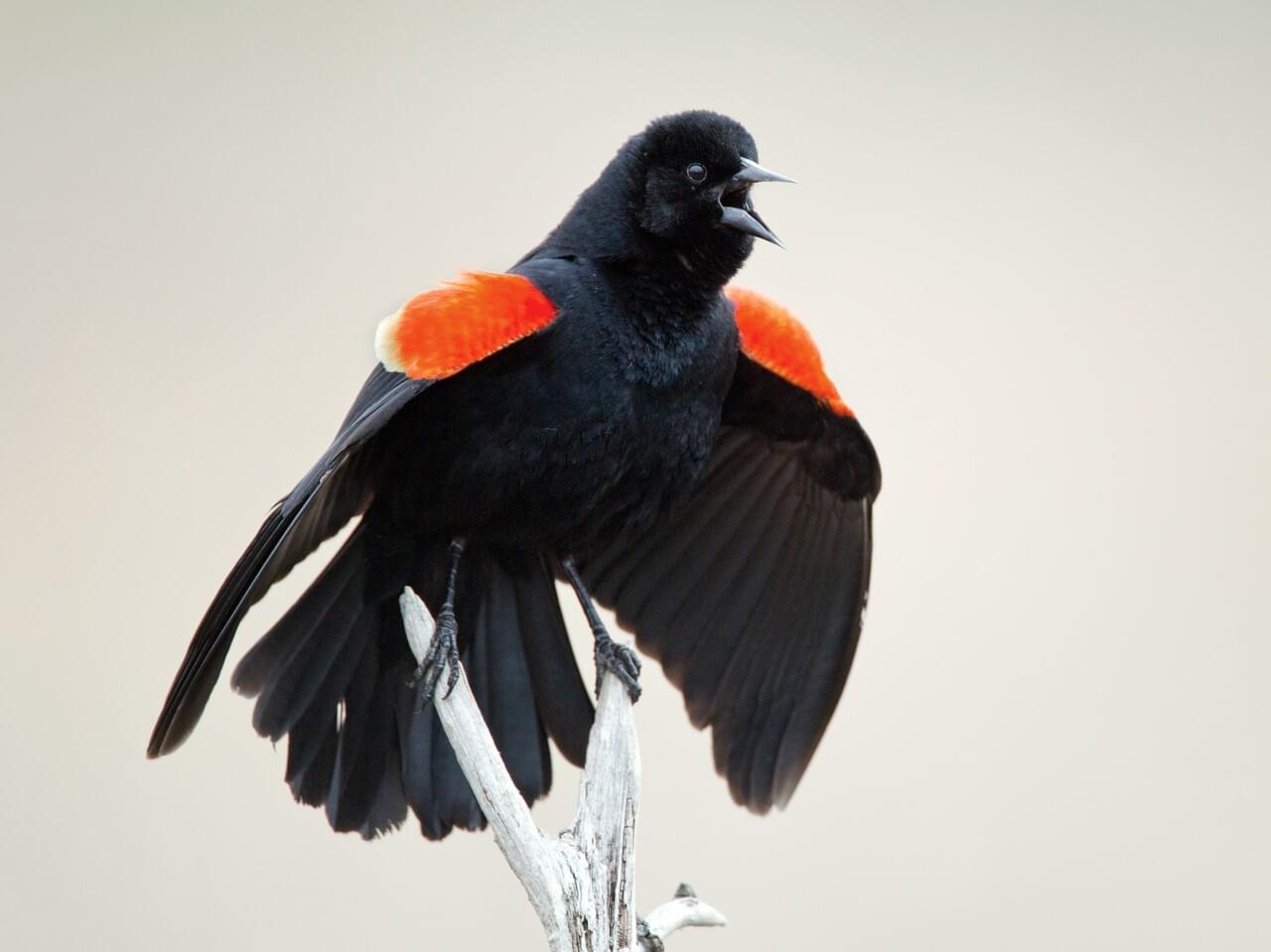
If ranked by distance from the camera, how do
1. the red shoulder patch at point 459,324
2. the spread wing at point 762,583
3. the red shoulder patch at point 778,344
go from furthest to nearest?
1. the spread wing at point 762,583
2. the red shoulder patch at point 778,344
3. the red shoulder patch at point 459,324

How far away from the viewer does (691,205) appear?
2236mm

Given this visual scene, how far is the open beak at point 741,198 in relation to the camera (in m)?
2.21

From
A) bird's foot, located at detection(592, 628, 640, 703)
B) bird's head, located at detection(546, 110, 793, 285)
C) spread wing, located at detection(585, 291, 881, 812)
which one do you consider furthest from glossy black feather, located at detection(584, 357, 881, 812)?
bird's head, located at detection(546, 110, 793, 285)

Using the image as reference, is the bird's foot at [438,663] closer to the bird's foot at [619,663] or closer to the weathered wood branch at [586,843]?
the weathered wood branch at [586,843]

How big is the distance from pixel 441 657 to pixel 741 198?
30.6 inches

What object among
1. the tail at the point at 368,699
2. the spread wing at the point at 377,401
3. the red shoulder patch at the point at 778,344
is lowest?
the tail at the point at 368,699

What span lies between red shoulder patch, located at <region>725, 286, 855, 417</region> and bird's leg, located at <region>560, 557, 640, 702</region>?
1.40ft

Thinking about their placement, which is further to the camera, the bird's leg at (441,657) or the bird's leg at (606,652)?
the bird's leg at (606,652)

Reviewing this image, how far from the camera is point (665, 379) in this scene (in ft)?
7.13

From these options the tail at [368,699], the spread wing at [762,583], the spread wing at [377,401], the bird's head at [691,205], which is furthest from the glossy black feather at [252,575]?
the spread wing at [762,583]

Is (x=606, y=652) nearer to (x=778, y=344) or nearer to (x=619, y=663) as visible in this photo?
(x=619, y=663)

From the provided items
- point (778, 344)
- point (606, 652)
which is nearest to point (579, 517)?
point (606, 652)

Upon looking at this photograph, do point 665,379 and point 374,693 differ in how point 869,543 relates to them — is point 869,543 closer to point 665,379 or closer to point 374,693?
point 665,379

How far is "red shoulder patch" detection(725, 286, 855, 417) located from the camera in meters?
2.37
